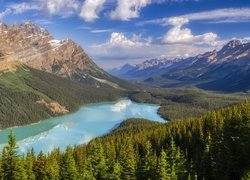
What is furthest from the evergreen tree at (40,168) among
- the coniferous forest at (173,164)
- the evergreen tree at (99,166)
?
the evergreen tree at (99,166)

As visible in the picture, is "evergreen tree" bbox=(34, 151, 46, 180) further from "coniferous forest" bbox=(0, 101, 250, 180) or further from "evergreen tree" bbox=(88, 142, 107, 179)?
"evergreen tree" bbox=(88, 142, 107, 179)

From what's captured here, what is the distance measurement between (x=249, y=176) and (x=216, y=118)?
2768 inches

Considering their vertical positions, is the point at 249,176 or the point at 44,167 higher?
the point at 249,176

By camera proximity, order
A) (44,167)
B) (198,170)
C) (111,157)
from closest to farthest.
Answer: (198,170) → (44,167) → (111,157)

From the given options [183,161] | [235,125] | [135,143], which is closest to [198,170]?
[183,161]

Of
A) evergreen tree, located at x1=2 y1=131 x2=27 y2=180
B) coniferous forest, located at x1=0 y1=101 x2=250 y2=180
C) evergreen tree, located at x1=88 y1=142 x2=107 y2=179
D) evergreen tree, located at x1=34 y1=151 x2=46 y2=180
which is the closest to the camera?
evergreen tree, located at x1=2 y1=131 x2=27 y2=180

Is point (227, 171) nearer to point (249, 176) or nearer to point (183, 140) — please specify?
point (249, 176)

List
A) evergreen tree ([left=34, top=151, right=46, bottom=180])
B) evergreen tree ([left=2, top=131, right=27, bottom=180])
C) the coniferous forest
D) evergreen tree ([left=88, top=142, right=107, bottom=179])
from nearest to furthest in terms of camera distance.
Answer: evergreen tree ([left=2, top=131, right=27, bottom=180])
the coniferous forest
evergreen tree ([left=88, top=142, right=107, bottom=179])
evergreen tree ([left=34, top=151, right=46, bottom=180])

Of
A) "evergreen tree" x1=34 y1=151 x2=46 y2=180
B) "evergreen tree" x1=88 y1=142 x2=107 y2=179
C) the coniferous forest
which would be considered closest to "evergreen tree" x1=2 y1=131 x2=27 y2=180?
the coniferous forest

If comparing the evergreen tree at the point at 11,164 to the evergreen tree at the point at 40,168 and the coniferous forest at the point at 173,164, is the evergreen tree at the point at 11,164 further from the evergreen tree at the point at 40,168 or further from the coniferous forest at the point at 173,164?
the evergreen tree at the point at 40,168

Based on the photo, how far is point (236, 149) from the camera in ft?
257

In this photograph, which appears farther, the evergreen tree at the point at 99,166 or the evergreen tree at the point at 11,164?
the evergreen tree at the point at 99,166

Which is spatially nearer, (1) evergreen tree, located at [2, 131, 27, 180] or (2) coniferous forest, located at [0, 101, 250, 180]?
(1) evergreen tree, located at [2, 131, 27, 180]

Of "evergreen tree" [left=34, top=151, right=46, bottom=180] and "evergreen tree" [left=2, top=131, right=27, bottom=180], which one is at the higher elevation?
"evergreen tree" [left=2, top=131, right=27, bottom=180]
